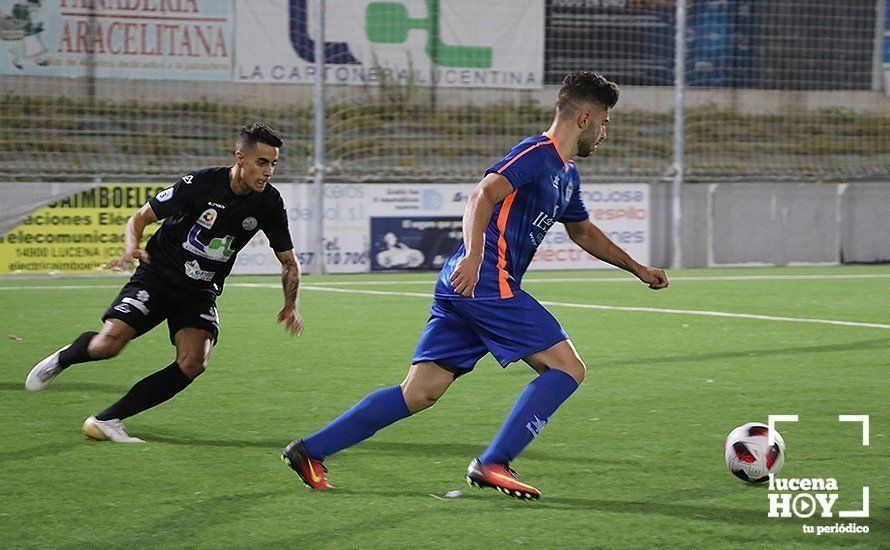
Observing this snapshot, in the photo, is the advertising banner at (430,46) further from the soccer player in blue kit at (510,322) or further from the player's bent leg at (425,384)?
the player's bent leg at (425,384)

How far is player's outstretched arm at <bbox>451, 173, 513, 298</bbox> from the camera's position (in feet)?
15.8

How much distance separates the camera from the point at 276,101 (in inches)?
795

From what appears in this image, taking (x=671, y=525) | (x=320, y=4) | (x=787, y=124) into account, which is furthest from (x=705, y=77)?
(x=671, y=525)

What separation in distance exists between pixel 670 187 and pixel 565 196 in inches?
592

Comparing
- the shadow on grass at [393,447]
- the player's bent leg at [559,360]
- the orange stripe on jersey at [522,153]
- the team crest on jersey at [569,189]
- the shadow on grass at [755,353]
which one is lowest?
the shadow on grass at [755,353]

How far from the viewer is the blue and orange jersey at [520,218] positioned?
5.00 m

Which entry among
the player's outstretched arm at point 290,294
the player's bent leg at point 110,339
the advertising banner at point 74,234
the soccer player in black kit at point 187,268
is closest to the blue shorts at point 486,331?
the player's outstretched arm at point 290,294

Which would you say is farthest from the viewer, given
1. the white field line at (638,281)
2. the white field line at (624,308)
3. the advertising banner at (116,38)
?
the advertising banner at (116,38)

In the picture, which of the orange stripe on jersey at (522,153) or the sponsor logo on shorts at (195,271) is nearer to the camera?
the orange stripe on jersey at (522,153)

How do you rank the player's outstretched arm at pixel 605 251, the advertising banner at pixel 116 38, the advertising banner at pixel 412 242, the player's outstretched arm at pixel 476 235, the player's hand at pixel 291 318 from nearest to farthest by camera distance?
the player's outstretched arm at pixel 476 235
the player's outstretched arm at pixel 605 251
the player's hand at pixel 291 318
the advertising banner at pixel 412 242
the advertising banner at pixel 116 38

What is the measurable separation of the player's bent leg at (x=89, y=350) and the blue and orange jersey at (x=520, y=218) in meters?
2.23

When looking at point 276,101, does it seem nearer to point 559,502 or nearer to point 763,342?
point 763,342

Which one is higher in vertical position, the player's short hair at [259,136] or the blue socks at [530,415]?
the player's short hair at [259,136]

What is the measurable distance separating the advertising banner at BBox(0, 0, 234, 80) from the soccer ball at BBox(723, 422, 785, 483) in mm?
15288
